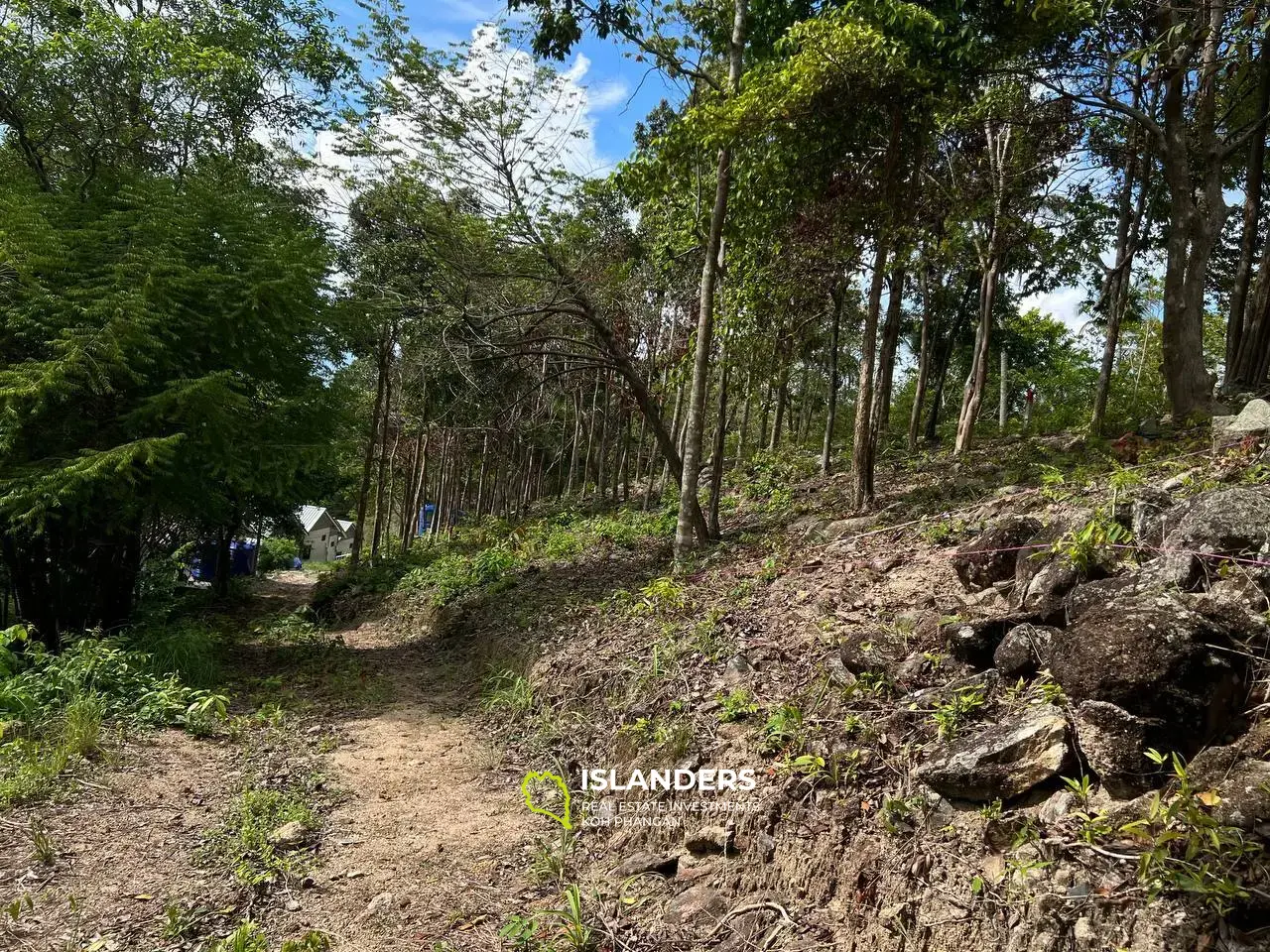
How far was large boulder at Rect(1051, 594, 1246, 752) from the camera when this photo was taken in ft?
8.57

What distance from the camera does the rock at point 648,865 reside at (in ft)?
12.1

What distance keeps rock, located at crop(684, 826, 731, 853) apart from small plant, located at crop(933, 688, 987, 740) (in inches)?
47.0

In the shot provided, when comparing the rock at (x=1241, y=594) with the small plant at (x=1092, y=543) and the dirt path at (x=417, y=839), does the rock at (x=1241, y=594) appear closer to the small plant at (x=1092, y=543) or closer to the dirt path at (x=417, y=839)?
the small plant at (x=1092, y=543)

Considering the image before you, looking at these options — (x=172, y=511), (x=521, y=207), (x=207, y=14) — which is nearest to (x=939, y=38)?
(x=521, y=207)

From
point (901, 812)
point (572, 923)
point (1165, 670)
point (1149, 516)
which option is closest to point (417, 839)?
point (572, 923)

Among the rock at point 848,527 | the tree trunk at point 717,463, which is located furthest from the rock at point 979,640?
the tree trunk at point 717,463

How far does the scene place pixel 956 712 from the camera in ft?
10.8

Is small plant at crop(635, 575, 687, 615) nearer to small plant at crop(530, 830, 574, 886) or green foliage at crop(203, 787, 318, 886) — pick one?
small plant at crop(530, 830, 574, 886)

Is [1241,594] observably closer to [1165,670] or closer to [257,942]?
[1165,670]

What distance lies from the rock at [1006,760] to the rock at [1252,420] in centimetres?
349

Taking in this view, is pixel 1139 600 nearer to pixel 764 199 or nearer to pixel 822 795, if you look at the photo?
pixel 822 795

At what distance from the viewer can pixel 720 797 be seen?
382 cm

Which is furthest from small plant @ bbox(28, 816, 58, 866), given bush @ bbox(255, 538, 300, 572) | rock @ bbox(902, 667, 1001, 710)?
bush @ bbox(255, 538, 300, 572)

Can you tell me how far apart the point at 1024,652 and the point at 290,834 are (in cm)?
431
